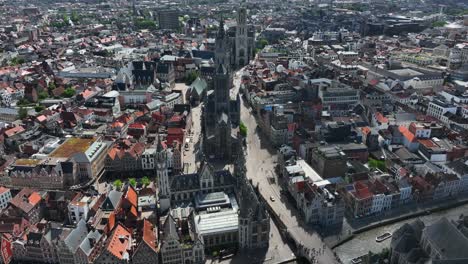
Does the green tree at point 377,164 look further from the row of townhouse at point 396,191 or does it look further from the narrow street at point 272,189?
the narrow street at point 272,189

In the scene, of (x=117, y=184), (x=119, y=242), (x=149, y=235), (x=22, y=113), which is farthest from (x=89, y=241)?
(x=22, y=113)

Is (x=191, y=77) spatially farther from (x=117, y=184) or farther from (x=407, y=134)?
(x=407, y=134)

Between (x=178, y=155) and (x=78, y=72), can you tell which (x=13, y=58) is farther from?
(x=178, y=155)

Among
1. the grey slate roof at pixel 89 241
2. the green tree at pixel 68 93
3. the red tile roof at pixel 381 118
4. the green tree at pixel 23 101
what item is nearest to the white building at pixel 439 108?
the red tile roof at pixel 381 118

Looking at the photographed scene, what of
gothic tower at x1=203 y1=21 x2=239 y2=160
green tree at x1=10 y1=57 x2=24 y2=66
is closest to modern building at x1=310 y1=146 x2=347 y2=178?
gothic tower at x1=203 y1=21 x2=239 y2=160

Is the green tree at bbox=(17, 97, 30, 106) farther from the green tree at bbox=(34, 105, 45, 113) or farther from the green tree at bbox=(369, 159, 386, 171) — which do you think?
the green tree at bbox=(369, 159, 386, 171)

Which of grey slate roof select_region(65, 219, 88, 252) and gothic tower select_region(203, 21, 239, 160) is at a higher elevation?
gothic tower select_region(203, 21, 239, 160)

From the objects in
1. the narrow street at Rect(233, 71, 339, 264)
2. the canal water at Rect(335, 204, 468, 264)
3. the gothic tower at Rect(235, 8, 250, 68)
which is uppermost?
the gothic tower at Rect(235, 8, 250, 68)
